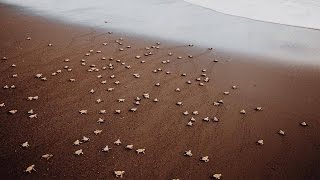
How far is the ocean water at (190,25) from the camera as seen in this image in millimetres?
8539

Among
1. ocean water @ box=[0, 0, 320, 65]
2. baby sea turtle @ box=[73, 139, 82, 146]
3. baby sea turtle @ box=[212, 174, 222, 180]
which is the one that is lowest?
baby sea turtle @ box=[212, 174, 222, 180]

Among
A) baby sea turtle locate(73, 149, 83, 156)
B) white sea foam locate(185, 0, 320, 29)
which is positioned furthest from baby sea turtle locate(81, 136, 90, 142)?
white sea foam locate(185, 0, 320, 29)

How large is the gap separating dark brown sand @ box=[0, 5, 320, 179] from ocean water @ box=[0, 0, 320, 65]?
0.92 metres

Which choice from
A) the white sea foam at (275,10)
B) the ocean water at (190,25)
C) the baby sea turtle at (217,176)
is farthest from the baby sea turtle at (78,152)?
the white sea foam at (275,10)

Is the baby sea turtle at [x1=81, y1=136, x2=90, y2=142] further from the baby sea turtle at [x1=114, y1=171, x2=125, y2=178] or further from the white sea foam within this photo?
the white sea foam

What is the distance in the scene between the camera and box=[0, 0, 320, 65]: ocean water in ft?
28.0

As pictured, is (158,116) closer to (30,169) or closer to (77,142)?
(77,142)

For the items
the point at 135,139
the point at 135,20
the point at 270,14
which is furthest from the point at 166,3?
the point at 135,139

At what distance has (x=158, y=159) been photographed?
4.37 meters

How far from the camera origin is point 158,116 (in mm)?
5344

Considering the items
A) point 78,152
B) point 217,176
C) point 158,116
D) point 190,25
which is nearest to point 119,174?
point 78,152

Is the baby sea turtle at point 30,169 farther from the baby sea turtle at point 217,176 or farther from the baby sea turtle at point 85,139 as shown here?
the baby sea turtle at point 217,176

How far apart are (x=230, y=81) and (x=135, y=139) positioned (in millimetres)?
2825

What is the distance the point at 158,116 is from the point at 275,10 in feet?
31.3
